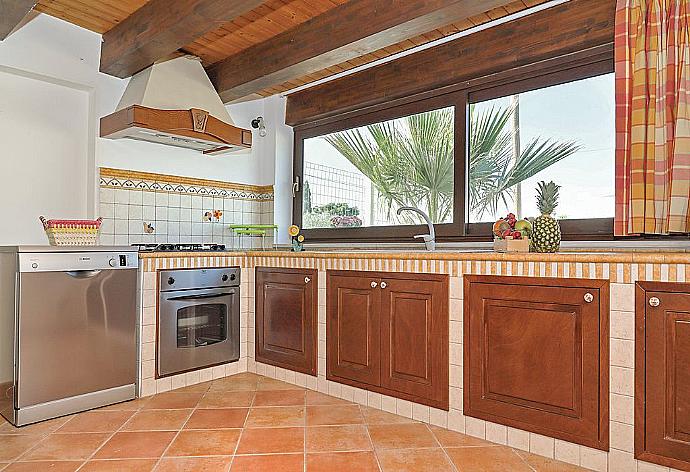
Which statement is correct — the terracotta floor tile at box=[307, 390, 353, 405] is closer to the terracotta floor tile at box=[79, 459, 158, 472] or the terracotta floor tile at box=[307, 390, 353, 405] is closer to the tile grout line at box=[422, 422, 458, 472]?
the tile grout line at box=[422, 422, 458, 472]

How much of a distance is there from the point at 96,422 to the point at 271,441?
3.13ft

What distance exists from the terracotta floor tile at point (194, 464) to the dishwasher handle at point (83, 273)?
1139mm

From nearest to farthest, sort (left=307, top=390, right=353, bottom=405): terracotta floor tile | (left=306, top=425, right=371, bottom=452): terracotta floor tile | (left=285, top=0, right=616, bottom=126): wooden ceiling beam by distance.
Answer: (left=306, top=425, right=371, bottom=452): terracotta floor tile, (left=285, top=0, right=616, bottom=126): wooden ceiling beam, (left=307, top=390, right=353, bottom=405): terracotta floor tile

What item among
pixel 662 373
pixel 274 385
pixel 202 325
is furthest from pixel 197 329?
pixel 662 373

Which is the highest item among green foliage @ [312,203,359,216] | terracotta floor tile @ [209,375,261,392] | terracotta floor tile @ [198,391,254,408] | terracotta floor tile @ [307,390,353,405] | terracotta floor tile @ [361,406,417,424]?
green foliage @ [312,203,359,216]

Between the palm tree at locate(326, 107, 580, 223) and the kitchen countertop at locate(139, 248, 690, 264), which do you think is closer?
the kitchen countertop at locate(139, 248, 690, 264)

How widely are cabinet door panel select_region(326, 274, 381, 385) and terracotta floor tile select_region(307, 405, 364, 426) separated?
177 mm

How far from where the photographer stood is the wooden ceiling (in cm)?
304

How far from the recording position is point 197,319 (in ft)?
11.1

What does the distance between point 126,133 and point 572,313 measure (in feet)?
9.49

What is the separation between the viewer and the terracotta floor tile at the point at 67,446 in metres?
2.19

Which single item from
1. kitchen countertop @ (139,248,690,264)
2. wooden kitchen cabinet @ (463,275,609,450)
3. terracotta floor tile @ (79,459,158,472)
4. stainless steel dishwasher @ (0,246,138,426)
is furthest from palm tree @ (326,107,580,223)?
terracotta floor tile @ (79,459,158,472)

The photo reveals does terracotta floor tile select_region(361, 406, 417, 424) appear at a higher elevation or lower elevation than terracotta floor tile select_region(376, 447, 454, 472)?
lower

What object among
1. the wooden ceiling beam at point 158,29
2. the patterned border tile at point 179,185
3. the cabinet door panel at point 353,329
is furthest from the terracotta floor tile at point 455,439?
the patterned border tile at point 179,185
